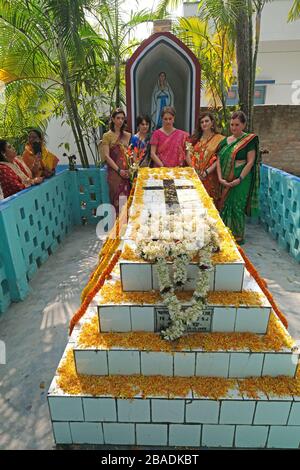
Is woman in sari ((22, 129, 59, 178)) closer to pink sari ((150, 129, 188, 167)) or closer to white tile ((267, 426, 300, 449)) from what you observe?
pink sari ((150, 129, 188, 167))

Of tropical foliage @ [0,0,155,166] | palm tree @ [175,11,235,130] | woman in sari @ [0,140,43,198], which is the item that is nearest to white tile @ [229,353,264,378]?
woman in sari @ [0,140,43,198]

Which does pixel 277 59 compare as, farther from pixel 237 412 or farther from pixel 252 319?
pixel 237 412

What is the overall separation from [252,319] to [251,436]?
27.9 inches

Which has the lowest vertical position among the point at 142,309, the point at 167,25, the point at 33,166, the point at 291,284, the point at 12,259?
the point at 291,284

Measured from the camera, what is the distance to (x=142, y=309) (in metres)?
1.98

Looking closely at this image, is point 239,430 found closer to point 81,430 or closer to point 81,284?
point 81,430

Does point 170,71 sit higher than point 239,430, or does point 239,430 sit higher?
Result: point 170,71

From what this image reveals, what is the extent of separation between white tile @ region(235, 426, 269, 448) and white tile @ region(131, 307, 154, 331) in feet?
2.63

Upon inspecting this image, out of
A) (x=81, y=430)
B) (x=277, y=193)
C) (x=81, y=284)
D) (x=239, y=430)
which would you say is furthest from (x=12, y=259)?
(x=277, y=193)

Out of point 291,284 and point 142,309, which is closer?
point 142,309

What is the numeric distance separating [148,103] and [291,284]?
486cm

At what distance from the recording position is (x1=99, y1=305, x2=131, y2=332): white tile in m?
1.97
